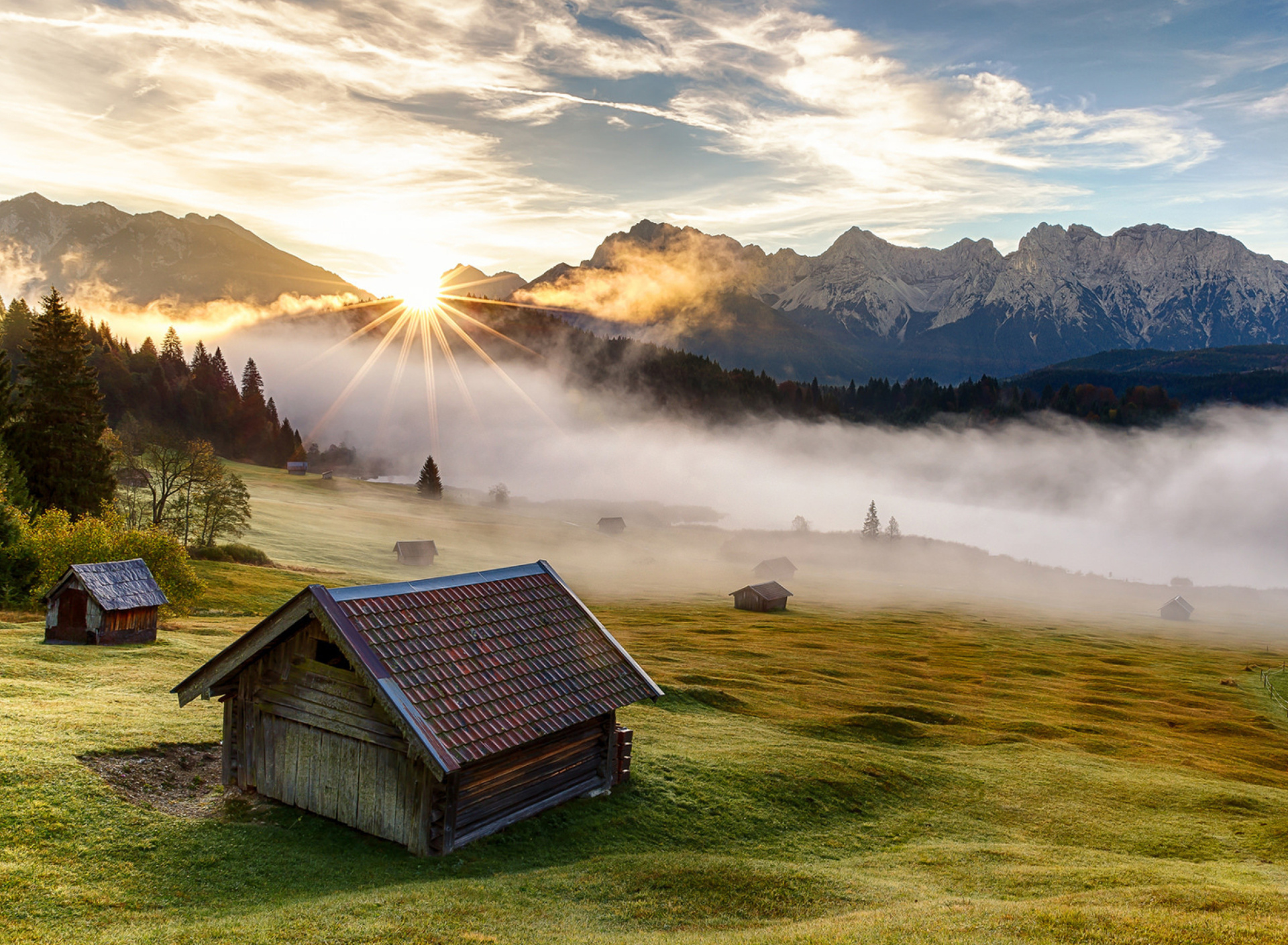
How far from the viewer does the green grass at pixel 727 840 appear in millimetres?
Result: 16219

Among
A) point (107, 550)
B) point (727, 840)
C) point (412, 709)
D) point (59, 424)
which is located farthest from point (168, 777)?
point (59, 424)

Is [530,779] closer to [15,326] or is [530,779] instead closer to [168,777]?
[168,777]

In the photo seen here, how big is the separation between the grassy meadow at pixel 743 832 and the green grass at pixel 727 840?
0.11m

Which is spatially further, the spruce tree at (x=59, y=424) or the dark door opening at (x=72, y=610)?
the spruce tree at (x=59, y=424)

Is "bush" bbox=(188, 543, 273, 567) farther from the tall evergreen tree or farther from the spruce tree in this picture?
the tall evergreen tree

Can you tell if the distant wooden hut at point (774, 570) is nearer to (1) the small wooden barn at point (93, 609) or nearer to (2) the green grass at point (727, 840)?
(2) the green grass at point (727, 840)

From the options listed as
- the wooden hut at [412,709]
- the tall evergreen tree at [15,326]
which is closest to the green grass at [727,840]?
the wooden hut at [412,709]

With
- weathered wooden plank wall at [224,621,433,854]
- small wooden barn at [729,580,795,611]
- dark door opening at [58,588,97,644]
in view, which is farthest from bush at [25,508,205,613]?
small wooden barn at [729,580,795,611]

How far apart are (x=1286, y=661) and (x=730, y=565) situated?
10128cm

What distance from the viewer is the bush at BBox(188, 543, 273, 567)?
288 feet

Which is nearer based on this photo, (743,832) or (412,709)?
(412,709)

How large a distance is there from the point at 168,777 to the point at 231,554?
76.7 m

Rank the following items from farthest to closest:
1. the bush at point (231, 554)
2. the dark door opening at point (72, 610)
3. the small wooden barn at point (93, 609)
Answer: the bush at point (231, 554) → the dark door opening at point (72, 610) → the small wooden barn at point (93, 609)

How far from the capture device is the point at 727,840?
24.3m
